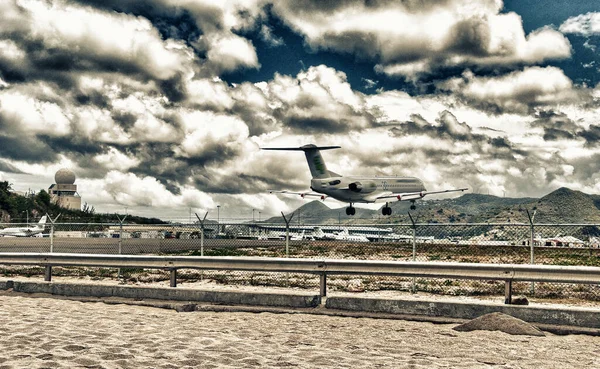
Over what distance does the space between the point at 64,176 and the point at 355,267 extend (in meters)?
188

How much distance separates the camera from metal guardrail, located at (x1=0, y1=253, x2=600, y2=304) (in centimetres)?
1066

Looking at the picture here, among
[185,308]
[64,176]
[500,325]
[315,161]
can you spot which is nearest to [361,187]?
[315,161]

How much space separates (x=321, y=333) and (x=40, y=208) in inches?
7008

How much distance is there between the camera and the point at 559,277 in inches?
418

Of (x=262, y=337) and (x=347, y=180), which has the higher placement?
(x=347, y=180)

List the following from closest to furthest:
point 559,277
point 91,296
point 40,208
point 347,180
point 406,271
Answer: point 559,277
point 406,271
point 91,296
point 347,180
point 40,208

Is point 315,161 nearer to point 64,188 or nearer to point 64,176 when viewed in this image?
point 64,176

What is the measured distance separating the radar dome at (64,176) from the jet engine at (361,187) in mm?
149935

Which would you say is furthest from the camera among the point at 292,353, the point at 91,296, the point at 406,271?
the point at 91,296

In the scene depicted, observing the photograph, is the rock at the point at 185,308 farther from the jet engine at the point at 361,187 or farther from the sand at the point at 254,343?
the jet engine at the point at 361,187

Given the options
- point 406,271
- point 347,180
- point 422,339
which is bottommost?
point 422,339

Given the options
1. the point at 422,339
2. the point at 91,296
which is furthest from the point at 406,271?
the point at 91,296

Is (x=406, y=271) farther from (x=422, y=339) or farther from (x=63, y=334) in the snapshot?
(x=63, y=334)

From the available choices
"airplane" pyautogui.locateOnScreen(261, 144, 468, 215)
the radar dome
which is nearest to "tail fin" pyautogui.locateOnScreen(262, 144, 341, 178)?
"airplane" pyautogui.locateOnScreen(261, 144, 468, 215)
